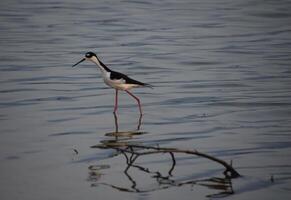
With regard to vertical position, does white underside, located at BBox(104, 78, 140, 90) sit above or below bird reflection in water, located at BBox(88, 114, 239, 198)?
above

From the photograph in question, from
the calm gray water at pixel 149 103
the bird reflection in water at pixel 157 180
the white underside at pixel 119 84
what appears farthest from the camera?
the white underside at pixel 119 84

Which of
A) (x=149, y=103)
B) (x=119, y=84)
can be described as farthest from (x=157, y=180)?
(x=149, y=103)

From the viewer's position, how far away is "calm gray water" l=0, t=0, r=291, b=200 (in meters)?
9.24

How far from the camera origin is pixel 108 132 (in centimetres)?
1220

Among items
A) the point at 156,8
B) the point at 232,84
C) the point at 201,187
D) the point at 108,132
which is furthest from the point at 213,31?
the point at 201,187

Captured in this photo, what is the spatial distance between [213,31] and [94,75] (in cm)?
931

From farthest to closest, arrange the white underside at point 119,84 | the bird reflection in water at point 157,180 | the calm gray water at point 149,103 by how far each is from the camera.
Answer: the white underside at point 119,84 → the calm gray water at point 149,103 → the bird reflection in water at point 157,180

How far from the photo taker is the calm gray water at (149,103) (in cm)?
924

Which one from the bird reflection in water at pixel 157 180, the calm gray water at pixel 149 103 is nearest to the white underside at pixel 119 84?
the calm gray water at pixel 149 103

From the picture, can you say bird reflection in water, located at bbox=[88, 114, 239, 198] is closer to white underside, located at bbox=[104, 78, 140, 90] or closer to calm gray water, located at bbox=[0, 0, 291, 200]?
calm gray water, located at bbox=[0, 0, 291, 200]

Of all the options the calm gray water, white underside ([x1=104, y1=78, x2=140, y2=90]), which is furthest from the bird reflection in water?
white underside ([x1=104, y1=78, x2=140, y2=90])

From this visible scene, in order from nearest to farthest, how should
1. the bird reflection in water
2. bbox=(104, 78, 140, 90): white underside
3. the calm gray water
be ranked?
1. the bird reflection in water
2. the calm gray water
3. bbox=(104, 78, 140, 90): white underside

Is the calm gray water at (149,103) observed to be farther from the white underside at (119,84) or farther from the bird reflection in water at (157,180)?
the white underside at (119,84)

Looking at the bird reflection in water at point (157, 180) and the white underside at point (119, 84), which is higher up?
the white underside at point (119, 84)
